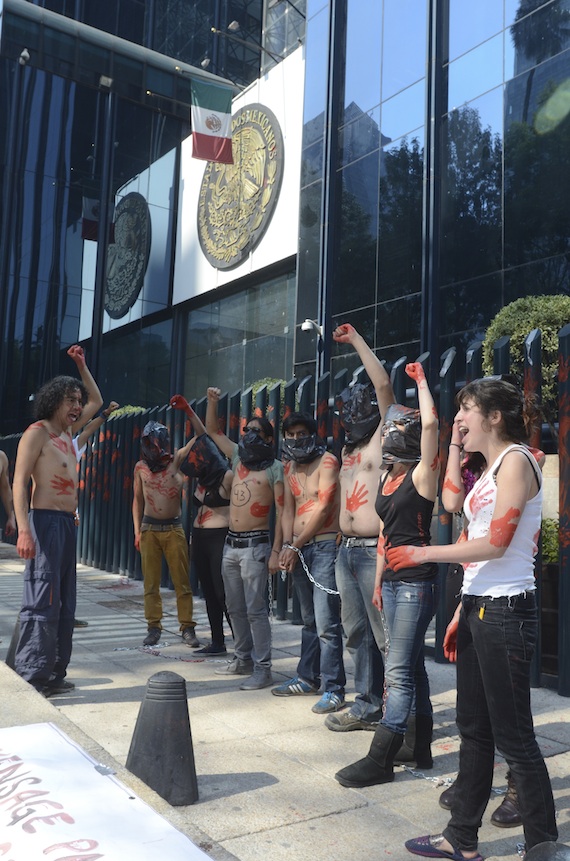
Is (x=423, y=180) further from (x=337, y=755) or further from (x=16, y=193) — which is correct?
(x=16, y=193)

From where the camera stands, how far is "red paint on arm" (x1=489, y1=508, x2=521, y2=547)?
2828 mm

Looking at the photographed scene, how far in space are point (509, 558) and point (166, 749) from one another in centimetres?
184

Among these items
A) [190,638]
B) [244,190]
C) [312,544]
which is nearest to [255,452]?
[312,544]

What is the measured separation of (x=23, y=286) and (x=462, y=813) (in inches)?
1068

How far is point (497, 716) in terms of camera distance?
2.87m

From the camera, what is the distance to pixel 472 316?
→ 13.4 m

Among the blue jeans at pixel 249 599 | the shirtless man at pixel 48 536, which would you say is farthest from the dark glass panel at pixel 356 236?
the shirtless man at pixel 48 536

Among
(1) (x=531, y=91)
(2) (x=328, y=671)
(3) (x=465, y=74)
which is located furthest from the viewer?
(3) (x=465, y=74)

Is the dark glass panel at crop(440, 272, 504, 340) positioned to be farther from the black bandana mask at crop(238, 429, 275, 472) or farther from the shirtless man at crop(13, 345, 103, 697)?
the shirtless man at crop(13, 345, 103, 697)

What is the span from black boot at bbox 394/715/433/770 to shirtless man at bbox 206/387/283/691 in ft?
5.77

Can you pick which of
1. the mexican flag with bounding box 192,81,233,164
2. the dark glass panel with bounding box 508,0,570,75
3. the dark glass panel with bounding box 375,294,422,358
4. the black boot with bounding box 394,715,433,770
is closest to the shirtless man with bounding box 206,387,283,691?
the black boot with bounding box 394,715,433,770

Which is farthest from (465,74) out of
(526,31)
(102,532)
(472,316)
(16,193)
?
(16,193)

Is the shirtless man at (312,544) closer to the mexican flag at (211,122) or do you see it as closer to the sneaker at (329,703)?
the sneaker at (329,703)

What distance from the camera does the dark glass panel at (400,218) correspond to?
47.4 feet
